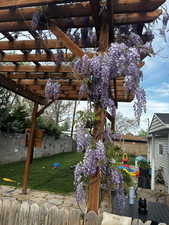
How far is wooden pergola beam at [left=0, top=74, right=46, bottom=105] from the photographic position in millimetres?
3477

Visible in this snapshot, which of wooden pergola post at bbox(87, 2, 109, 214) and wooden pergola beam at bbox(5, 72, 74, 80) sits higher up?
wooden pergola beam at bbox(5, 72, 74, 80)

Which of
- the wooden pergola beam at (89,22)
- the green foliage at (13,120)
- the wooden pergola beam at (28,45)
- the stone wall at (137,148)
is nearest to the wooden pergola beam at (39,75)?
the wooden pergola beam at (28,45)

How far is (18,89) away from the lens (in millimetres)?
3812

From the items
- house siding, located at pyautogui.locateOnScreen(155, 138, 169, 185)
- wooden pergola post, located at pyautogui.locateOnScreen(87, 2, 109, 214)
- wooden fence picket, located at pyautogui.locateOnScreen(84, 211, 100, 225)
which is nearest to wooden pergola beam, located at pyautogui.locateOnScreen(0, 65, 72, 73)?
wooden pergola post, located at pyautogui.locateOnScreen(87, 2, 109, 214)

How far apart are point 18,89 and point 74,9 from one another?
2.55 meters

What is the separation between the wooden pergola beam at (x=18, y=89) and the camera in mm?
3477

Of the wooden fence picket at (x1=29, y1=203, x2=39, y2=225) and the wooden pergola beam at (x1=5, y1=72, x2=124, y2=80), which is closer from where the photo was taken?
the wooden fence picket at (x1=29, y1=203, x2=39, y2=225)

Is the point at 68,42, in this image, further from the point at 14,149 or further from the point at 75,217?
the point at 14,149

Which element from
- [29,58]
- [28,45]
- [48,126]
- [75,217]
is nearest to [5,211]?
[75,217]

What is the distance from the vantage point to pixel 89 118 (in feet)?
5.16

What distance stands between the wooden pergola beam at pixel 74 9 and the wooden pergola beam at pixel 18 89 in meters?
1.83

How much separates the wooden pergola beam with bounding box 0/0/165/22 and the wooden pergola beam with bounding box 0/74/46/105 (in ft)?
6.00

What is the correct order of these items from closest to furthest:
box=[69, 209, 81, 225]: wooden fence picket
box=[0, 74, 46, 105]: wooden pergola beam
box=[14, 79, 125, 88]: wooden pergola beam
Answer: box=[69, 209, 81, 225]: wooden fence picket < box=[0, 74, 46, 105]: wooden pergola beam < box=[14, 79, 125, 88]: wooden pergola beam

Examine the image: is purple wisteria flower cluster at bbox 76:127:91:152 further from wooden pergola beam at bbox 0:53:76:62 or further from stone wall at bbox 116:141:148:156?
stone wall at bbox 116:141:148:156
